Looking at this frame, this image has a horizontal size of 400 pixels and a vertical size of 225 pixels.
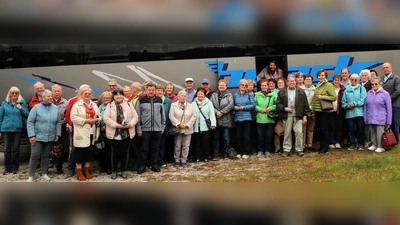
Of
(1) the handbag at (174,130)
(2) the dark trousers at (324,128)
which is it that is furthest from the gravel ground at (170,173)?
(2) the dark trousers at (324,128)

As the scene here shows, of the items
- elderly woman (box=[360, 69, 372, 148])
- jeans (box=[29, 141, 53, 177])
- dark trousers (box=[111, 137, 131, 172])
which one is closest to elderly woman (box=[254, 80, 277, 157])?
elderly woman (box=[360, 69, 372, 148])

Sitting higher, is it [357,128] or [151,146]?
[357,128]

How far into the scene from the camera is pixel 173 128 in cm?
635

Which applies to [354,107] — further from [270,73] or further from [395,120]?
[270,73]

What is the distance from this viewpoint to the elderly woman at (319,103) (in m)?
6.44

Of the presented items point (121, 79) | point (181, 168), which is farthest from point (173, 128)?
point (121, 79)

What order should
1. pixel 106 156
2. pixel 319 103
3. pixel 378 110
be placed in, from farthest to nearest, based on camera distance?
pixel 319 103 < pixel 378 110 < pixel 106 156

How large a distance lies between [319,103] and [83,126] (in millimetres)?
4881

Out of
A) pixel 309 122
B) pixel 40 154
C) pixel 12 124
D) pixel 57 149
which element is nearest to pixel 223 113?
pixel 309 122

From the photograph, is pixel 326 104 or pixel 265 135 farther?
pixel 265 135

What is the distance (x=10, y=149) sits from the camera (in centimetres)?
603

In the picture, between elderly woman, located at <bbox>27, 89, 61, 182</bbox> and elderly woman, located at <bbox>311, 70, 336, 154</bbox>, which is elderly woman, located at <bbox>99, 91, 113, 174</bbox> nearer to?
elderly woman, located at <bbox>27, 89, 61, 182</bbox>

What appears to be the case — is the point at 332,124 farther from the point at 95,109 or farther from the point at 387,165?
the point at 95,109
